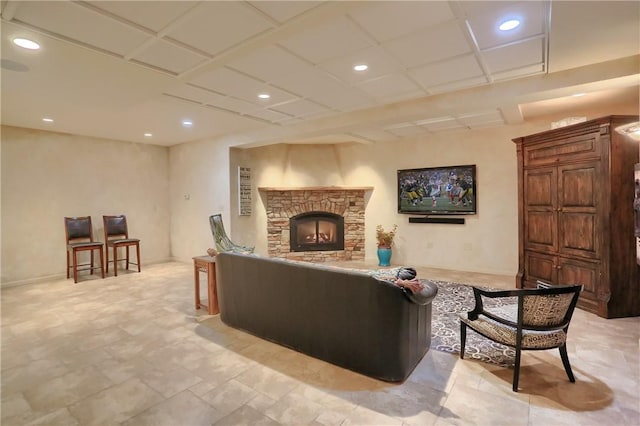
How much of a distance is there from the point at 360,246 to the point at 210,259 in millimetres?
3718

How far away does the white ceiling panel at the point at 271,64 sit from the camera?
8.73 ft

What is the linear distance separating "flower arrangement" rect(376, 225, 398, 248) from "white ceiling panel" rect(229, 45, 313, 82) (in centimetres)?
387

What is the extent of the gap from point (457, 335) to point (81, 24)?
383cm

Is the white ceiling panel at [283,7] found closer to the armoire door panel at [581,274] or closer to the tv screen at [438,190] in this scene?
the armoire door panel at [581,274]

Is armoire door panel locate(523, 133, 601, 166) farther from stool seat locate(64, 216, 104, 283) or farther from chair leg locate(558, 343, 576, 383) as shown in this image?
stool seat locate(64, 216, 104, 283)

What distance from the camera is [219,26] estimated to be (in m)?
2.22

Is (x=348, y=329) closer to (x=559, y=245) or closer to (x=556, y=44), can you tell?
(x=556, y=44)

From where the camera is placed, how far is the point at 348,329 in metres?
2.35

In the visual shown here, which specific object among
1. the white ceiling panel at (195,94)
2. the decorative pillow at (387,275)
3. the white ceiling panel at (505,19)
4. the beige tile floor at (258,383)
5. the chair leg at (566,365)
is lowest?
the beige tile floor at (258,383)

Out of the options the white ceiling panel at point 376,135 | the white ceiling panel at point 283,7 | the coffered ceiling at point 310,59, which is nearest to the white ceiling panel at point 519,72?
the coffered ceiling at point 310,59

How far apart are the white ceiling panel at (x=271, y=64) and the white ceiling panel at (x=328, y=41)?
0.12m

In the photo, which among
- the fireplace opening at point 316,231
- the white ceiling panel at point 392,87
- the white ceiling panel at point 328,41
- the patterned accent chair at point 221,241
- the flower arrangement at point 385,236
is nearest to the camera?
the white ceiling panel at point 328,41

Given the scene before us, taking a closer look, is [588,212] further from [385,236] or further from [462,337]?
[385,236]

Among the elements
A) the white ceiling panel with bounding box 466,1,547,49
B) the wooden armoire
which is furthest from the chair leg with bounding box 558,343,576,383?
the white ceiling panel with bounding box 466,1,547,49
